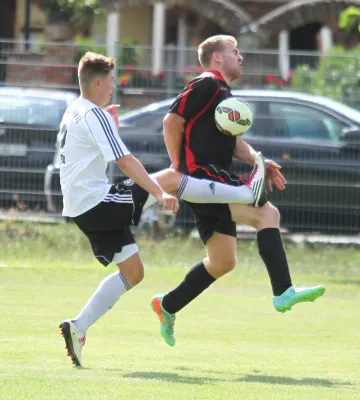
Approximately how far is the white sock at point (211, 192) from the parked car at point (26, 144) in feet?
26.4

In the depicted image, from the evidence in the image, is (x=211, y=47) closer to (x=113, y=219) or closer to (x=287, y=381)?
(x=113, y=219)

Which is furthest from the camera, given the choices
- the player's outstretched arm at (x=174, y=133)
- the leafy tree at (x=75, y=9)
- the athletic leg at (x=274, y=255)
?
the leafy tree at (x=75, y=9)

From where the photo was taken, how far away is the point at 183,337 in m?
8.86

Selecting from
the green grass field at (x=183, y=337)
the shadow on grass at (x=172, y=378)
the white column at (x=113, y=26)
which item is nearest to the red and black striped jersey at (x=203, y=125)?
the green grass field at (x=183, y=337)

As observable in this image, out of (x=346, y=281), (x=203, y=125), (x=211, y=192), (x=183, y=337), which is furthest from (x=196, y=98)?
(x=346, y=281)

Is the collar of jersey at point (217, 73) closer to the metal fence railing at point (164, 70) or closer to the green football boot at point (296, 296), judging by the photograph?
the green football boot at point (296, 296)

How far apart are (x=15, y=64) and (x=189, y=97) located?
8.24 m

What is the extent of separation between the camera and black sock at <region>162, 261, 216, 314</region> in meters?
8.16

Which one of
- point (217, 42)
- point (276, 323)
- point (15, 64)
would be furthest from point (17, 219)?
point (217, 42)

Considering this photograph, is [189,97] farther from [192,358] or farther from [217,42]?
[192,358]

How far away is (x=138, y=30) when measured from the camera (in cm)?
4162

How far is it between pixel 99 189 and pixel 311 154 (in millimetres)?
8103

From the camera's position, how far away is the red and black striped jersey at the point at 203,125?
806cm

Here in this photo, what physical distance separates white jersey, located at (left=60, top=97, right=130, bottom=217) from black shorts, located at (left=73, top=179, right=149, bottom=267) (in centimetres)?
5
